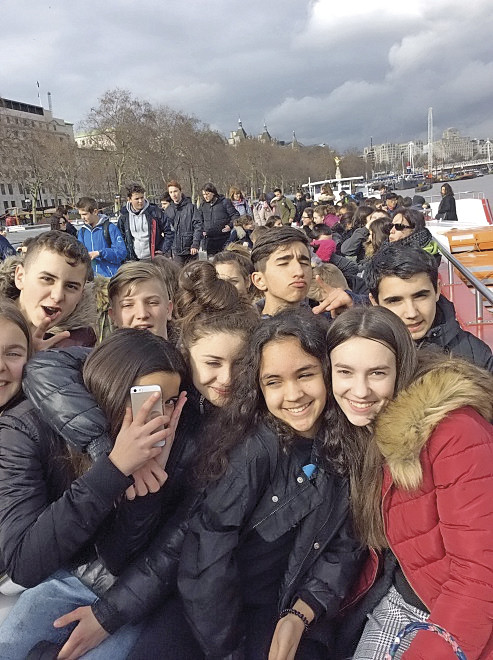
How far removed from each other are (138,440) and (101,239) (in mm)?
5955

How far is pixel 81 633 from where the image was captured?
1.74m

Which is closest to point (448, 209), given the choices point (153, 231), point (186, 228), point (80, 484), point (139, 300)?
point (186, 228)

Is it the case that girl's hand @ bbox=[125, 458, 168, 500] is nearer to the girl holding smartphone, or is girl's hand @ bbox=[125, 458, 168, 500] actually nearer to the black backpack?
the girl holding smartphone

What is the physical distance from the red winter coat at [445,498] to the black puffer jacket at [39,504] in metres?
0.88

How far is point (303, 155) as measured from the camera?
8031cm

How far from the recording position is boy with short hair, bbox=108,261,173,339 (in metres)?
2.73

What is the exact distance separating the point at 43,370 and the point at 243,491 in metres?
0.82

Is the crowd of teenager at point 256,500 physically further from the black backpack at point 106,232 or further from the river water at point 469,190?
the river water at point 469,190

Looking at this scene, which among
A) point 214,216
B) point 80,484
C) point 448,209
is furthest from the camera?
point 448,209

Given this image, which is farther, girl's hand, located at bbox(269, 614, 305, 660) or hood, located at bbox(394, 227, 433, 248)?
hood, located at bbox(394, 227, 433, 248)

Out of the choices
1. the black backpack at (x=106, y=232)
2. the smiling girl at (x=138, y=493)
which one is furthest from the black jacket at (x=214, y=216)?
the smiling girl at (x=138, y=493)

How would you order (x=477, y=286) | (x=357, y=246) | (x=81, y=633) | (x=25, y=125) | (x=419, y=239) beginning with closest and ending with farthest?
(x=81, y=633) < (x=477, y=286) < (x=419, y=239) < (x=357, y=246) < (x=25, y=125)

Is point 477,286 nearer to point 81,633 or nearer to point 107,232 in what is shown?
point 81,633

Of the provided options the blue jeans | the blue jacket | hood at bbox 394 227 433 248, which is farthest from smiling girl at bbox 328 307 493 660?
the blue jacket
